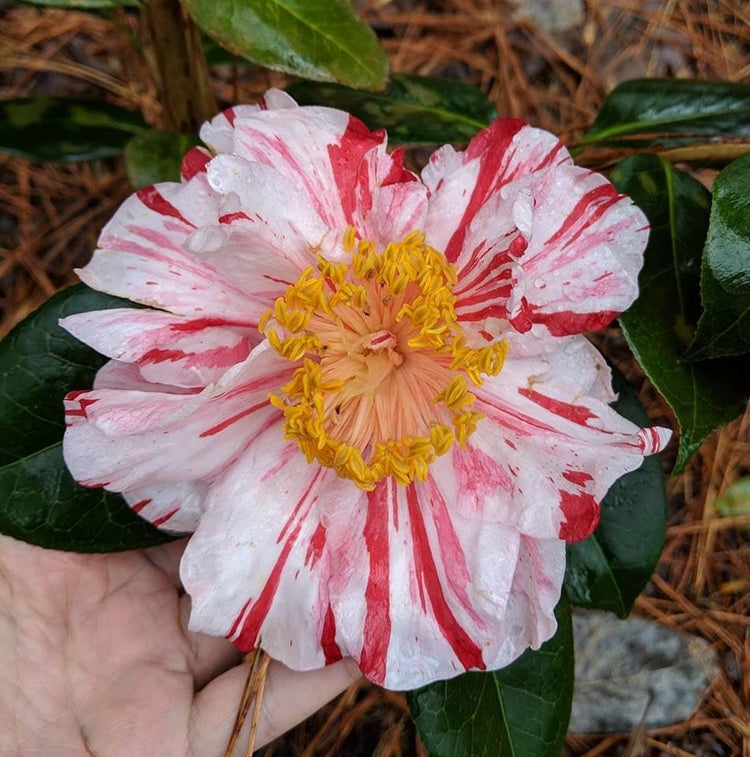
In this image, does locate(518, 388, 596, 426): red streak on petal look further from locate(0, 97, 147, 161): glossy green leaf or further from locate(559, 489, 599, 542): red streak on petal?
locate(0, 97, 147, 161): glossy green leaf

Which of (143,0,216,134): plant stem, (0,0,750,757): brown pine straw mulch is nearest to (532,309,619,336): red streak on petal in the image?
(143,0,216,134): plant stem

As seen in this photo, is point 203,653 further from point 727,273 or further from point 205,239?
point 727,273

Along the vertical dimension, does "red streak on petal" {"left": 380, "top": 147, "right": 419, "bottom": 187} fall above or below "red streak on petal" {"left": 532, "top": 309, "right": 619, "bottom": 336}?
above

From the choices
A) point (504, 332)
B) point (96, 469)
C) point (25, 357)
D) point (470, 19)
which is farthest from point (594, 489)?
point (470, 19)

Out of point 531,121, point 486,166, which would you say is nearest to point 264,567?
point 486,166

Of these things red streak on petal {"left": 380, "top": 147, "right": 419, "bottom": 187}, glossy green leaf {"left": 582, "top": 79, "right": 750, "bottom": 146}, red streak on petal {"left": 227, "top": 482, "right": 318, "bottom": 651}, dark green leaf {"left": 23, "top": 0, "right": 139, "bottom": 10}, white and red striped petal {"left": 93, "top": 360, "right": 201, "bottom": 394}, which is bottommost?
red streak on petal {"left": 227, "top": 482, "right": 318, "bottom": 651}

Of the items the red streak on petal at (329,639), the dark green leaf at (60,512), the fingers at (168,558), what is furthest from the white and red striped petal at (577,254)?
the fingers at (168,558)

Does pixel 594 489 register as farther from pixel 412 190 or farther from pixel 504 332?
pixel 412 190
